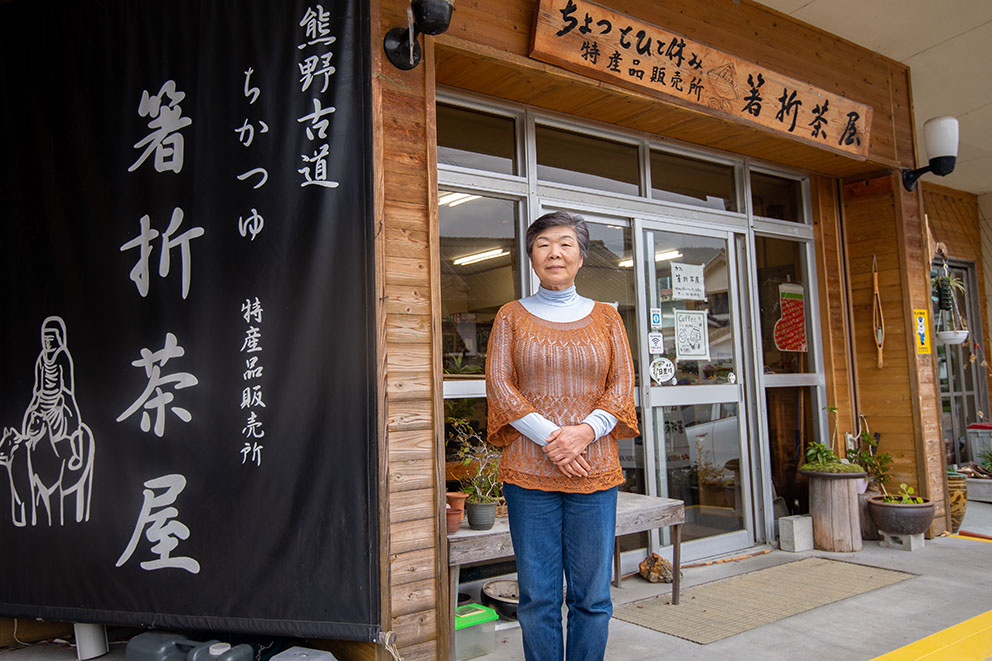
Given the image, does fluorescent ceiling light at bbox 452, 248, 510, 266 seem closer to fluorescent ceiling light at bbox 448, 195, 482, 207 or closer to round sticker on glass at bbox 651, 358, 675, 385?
fluorescent ceiling light at bbox 448, 195, 482, 207

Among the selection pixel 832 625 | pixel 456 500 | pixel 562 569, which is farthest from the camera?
pixel 832 625

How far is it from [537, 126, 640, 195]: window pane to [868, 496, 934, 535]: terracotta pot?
257cm

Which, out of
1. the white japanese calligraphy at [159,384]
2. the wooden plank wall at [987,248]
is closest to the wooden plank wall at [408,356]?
the white japanese calligraphy at [159,384]

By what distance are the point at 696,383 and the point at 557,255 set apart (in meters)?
2.35

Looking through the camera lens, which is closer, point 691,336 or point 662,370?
point 662,370

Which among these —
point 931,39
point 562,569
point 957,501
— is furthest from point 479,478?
point 931,39

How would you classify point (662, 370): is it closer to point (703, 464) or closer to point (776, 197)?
point (703, 464)

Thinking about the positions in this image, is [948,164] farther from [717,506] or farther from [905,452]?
[717,506]

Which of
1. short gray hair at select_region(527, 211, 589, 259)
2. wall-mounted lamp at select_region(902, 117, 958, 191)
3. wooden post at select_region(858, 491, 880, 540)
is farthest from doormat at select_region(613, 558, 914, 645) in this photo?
wall-mounted lamp at select_region(902, 117, 958, 191)

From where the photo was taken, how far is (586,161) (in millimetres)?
4070

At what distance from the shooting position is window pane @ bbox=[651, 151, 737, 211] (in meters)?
4.41

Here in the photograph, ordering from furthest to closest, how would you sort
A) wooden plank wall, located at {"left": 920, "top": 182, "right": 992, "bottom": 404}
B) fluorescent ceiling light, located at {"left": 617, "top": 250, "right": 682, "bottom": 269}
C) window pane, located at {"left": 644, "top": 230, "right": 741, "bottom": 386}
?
wooden plank wall, located at {"left": 920, "top": 182, "right": 992, "bottom": 404}, window pane, located at {"left": 644, "top": 230, "right": 741, "bottom": 386}, fluorescent ceiling light, located at {"left": 617, "top": 250, "right": 682, "bottom": 269}

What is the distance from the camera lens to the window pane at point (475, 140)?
3.52m

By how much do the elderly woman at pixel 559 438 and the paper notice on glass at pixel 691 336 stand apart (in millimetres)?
2057
